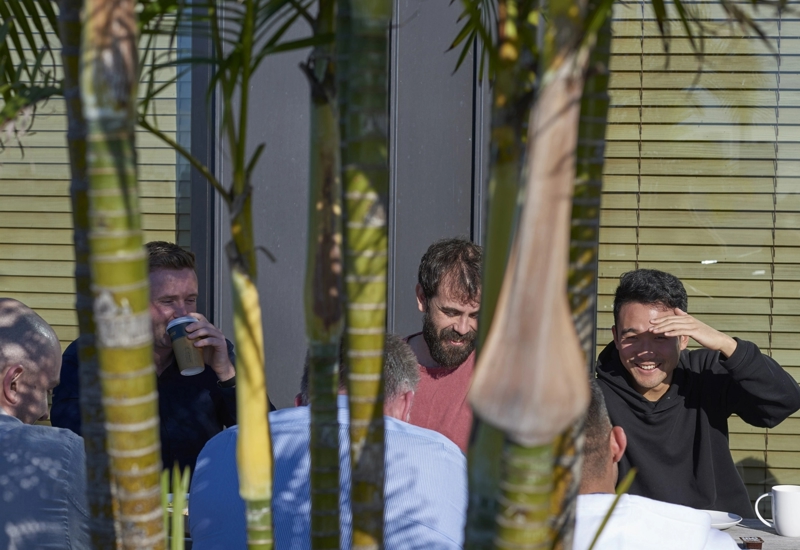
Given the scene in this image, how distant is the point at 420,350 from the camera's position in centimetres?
339

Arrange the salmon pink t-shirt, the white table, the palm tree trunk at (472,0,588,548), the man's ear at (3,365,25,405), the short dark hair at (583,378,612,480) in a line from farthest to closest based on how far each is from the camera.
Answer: the salmon pink t-shirt
the white table
the man's ear at (3,365,25,405)
the short dark hair at (583,378,612,480)
the palm tree trunk at (472,0,588,548)

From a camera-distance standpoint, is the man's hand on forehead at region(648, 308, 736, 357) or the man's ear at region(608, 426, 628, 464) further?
the man's hand on forehead at region(648, 308, 736, 357)

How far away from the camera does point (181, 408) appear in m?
3.06

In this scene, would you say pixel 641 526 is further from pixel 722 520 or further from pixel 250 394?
pixel 250 394

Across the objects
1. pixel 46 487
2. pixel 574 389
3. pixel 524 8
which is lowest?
pixel 46 487

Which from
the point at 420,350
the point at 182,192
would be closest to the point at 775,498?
the point at 420,350

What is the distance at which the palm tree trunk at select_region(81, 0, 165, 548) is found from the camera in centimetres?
55

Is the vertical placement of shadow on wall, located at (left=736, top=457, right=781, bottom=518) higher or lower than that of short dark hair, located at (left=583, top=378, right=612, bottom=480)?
lower

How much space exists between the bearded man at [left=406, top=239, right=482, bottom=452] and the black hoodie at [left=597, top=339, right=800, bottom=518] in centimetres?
60

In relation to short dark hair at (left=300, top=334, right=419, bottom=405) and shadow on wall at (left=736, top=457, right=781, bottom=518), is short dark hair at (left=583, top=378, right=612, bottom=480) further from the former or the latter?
shadow on wall at (left=736, top=457, right=781, bottom=518)

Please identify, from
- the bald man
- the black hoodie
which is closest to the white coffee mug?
the black hoodie

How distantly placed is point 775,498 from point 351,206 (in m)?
2.31

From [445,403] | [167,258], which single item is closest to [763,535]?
[445,403]

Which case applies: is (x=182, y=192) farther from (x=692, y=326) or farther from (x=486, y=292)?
(x=486, y=292)
